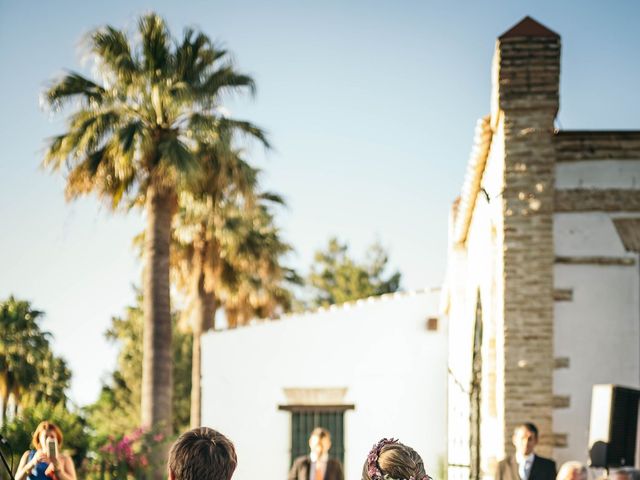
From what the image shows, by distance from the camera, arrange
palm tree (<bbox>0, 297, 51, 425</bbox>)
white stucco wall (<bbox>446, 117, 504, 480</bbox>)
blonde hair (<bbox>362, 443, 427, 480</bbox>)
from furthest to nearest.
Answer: palm tree (<bbox>0, 297, 51, 425</bbox>) → white stucco wall (<bbox>446, 117, 504, 480</bbox>) → blonde hair (<bbox>362, 443, 427, 480</bbox>)

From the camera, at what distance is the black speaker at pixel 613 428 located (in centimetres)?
976

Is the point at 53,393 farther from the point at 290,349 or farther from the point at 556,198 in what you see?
the point at 556,198

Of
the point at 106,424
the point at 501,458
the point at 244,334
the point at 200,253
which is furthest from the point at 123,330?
the point at 501,458

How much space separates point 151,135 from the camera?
21.8m

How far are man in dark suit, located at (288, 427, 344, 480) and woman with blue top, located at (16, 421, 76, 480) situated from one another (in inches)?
115

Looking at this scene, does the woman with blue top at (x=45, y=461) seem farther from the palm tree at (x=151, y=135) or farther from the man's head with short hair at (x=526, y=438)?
the palm tree at (x=151, y=135)

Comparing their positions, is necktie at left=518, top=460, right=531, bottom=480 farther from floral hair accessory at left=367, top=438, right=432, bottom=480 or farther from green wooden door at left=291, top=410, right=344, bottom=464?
green wooden door at left=291, top=410, right=344, bottom=464

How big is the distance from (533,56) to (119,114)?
1208cm

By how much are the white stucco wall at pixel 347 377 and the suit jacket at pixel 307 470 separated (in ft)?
25.2

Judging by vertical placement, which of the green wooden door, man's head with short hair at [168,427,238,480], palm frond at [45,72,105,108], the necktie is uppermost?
palm frond at [45,72,105,108]

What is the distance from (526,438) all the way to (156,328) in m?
12.4

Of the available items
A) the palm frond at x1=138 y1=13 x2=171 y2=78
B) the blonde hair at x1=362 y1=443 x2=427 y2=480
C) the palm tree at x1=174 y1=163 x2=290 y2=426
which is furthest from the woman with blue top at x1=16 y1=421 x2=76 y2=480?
the palm tree at x1=174 y1=163 x2=290 y2=426

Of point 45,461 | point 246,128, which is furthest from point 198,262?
point 45,461

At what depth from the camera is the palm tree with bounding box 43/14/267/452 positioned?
70.2 ft
